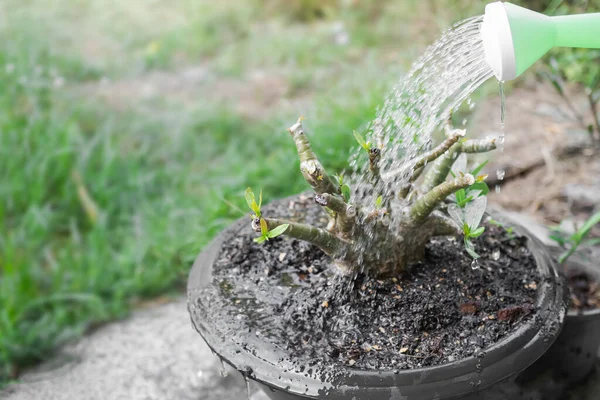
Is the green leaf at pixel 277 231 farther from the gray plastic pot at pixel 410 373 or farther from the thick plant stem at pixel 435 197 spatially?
the thick plant stem at pixel 435 197

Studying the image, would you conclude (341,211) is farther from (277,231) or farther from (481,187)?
(481,187)

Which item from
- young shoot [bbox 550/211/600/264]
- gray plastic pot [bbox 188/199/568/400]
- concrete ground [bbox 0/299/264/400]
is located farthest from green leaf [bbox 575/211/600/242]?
concrete ground [bbox 0/299/264/400]

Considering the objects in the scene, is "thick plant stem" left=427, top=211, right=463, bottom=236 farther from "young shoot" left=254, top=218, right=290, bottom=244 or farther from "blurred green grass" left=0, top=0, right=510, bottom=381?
"blurred green grass" left=0, top=0, right=510, bottom=381

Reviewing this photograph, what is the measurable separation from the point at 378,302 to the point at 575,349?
823 mm

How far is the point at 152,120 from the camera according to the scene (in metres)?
3.72

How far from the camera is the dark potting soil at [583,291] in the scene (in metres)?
1.95

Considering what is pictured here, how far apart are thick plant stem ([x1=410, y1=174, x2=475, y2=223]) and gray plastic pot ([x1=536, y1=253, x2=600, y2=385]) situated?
2.24ft

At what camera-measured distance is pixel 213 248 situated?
1.72m

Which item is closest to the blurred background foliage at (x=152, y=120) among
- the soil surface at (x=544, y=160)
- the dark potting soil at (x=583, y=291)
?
the soil surface at (x=544, y=160)

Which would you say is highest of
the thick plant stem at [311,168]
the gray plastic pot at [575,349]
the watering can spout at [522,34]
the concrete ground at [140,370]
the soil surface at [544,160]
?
the watering can spout at [522,34]

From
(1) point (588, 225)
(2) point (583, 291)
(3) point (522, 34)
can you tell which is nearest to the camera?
(3) point (522, 34)

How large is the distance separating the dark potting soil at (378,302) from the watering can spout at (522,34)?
61 centimetres

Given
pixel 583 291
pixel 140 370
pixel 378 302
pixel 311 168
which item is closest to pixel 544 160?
pixel 583 291

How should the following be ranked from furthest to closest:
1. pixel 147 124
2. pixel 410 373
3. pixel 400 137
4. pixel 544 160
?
pixel 147 124 → pixel 544 160 → pixel 400 137 → pixel 410 373
